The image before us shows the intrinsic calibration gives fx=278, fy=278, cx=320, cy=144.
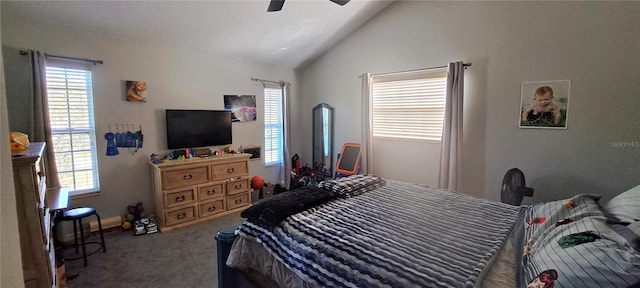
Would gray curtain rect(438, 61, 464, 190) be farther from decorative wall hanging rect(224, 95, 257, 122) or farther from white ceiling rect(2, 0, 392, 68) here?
decorative wall hanging rect(224, 95, 257, 122)

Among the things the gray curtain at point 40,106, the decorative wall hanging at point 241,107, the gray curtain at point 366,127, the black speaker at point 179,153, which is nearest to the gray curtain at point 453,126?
the gray curtain at point 366,127

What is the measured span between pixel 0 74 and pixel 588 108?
372 centimetres

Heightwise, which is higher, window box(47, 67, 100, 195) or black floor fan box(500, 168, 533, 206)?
window box(47, 67, 100, 195)

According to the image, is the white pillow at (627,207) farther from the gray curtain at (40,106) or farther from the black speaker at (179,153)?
the gray curtain at (40,106)

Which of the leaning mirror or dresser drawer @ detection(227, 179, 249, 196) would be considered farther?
the leaning mirror

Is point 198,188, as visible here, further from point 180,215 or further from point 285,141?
point 285,141

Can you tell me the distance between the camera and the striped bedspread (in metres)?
1.20

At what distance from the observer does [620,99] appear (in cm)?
242

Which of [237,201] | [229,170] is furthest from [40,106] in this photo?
[237,201]

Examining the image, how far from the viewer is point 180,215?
10.9ft

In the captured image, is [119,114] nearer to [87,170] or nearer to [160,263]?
[87,170]

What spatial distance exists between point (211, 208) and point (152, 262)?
1.08 m

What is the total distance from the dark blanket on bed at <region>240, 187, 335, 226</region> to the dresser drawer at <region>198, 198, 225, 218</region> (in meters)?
1.95

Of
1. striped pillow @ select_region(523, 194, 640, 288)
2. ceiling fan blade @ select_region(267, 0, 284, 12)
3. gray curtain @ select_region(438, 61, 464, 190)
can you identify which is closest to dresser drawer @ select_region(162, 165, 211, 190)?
ceiling fan blade @ select_region(267, 0, 284, 12)
